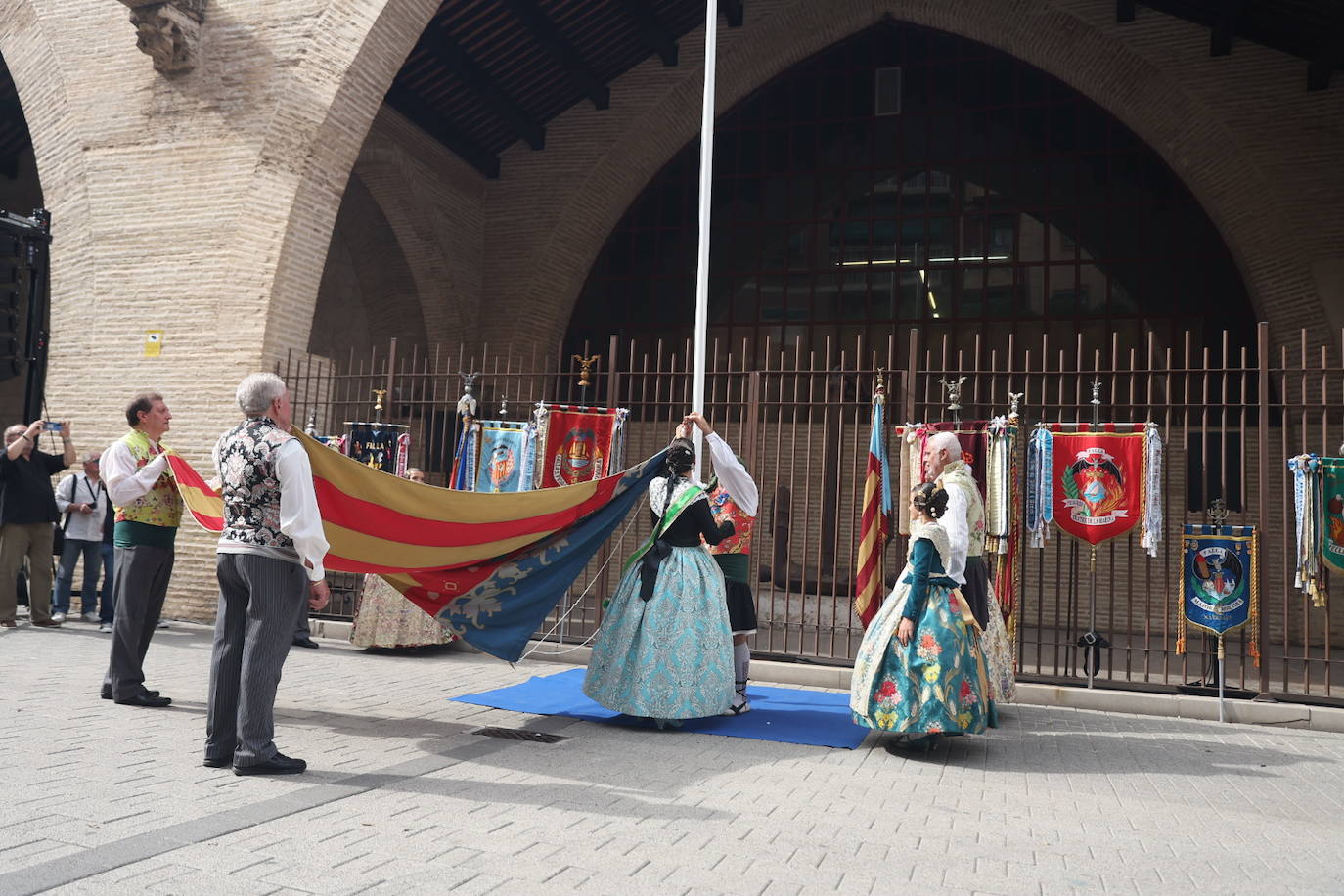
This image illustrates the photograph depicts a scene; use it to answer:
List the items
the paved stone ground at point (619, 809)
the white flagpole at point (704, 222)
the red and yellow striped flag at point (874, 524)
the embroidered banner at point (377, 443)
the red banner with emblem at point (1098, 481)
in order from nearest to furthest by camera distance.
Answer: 1. the paved stone ground at point (619, 809)
2. the red banner with emblem at point (1098, 481)
3. the red and yellow striped flag at point (874, 524)
4. the white flagpole at point (704, 222)
5. the embroidered banner at point (377, 443)

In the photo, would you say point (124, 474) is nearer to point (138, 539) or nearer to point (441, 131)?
point (138, 539)

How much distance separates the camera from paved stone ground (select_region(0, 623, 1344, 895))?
320 cm

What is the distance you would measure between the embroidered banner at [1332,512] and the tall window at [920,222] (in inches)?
281

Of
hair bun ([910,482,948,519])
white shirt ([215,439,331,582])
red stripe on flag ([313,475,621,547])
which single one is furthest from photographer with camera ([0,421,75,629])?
hair bun ([910,482,948,519])

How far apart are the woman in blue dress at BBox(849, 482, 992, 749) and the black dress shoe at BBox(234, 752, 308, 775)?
2.75 meters

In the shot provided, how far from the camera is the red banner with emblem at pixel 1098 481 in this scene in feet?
24.0

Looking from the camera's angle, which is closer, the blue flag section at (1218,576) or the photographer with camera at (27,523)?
the blue flag section at (1218,576)

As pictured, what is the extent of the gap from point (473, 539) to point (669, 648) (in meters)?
1.27

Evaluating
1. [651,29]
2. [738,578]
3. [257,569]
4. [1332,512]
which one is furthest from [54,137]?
[1332,512]

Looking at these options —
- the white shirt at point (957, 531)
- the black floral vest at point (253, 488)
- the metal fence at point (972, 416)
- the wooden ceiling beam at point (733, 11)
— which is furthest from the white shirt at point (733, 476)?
the wooden ceiling beam at point (733, 11)

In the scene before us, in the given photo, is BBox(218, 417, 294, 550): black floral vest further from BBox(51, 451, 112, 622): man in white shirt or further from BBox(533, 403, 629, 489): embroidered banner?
BBox(51, 451, 112, 622): man in white shirt

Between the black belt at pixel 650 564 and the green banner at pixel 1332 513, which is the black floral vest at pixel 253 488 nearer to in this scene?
the black belt at pixel 650 564

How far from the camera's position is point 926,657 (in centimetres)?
515

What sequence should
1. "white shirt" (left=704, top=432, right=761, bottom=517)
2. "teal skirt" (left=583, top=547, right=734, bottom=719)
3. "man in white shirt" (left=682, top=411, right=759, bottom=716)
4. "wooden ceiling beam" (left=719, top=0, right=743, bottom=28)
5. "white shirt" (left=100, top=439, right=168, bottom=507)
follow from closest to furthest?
"white shirt" (left=100, top=439, right=168, bottom=507)
"teal skirt" (left=583, top=547, right=734, bottom=719)
"white shirt" (left=704, top=432, right=761, bottom=517)
"man in white shirt" (left=682, top=411, right=759, bottom=716)
"wooden ceiling beam" (left=719, top=0, right=743, bottom=28)
